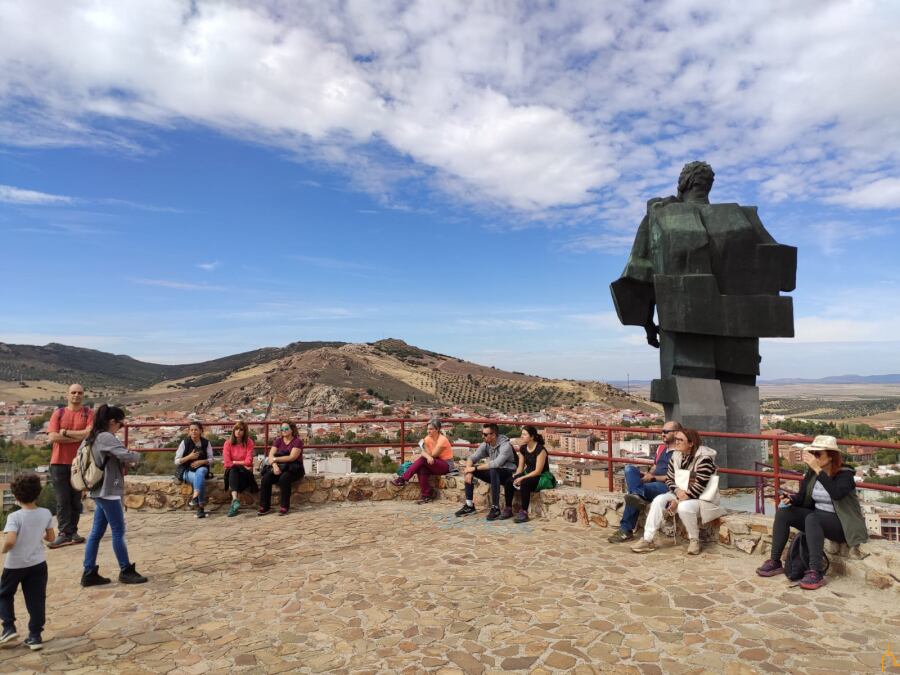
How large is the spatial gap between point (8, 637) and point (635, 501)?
5.72 metres

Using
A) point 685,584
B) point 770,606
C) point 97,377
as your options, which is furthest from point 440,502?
point 97,377

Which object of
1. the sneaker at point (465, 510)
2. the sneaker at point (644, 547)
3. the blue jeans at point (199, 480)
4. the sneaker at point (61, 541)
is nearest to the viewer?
the sneaker at point (644, 547)

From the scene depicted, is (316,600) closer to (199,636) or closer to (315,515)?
(199,636)

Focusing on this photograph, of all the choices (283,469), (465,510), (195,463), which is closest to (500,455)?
(465,510)

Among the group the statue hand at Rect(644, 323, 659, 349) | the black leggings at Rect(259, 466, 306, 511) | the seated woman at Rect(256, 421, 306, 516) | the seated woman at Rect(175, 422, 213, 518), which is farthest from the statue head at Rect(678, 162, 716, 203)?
the seated woman at Rect(175, 422, 213, 518)

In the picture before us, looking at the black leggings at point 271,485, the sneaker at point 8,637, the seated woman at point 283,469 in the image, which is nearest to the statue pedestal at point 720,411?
the seated woman at point 283,469

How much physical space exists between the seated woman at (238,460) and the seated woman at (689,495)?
555cm

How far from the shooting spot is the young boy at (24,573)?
4051 mm

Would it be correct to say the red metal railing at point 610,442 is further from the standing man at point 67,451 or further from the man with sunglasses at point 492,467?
the standing man at point 67,451

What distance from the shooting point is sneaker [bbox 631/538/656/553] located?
→ 6.06 metres

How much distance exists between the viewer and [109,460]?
5.43 m

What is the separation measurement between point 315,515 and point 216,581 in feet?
9.18

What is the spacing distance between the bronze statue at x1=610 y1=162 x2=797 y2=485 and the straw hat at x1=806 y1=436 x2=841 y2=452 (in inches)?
143

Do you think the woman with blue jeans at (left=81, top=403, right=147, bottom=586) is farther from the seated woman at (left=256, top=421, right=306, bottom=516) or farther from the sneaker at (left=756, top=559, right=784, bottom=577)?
the sneaker at (left=756, top=559, right=784, bottom=577)
